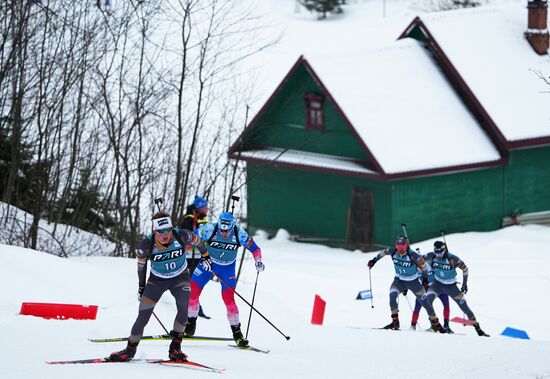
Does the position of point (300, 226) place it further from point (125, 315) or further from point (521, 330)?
point (125, 315)

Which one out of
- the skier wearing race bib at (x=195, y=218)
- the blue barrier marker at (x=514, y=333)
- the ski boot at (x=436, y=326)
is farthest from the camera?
the blue barrier marker at (x=514, y=333)

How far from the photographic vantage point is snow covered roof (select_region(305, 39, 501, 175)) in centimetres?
2983

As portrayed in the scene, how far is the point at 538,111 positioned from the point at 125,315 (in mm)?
19764

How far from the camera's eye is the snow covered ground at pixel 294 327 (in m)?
12.3

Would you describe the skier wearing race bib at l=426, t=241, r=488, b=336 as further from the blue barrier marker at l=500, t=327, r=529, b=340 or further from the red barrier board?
the red barrier board

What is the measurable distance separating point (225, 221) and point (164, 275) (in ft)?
5.83

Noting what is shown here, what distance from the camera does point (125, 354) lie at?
1205 cm

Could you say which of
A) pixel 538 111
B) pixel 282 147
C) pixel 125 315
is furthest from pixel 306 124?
pixel 125 315

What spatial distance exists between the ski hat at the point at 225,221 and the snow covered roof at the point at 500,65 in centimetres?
1855

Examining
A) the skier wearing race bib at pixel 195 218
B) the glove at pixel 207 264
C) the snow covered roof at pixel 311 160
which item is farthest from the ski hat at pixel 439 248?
the snow covered roof at pixel 311 160

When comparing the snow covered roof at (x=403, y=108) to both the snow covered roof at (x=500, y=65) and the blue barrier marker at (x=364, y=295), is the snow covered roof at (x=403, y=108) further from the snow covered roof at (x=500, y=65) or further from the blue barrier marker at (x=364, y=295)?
the blue barrier marker at (x=364, y=295)

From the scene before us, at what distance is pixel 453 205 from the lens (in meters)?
30.8

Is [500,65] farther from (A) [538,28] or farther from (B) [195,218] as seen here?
(B) [195,218]

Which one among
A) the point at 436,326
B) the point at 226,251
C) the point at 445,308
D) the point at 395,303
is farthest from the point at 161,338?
the point at 445,308
